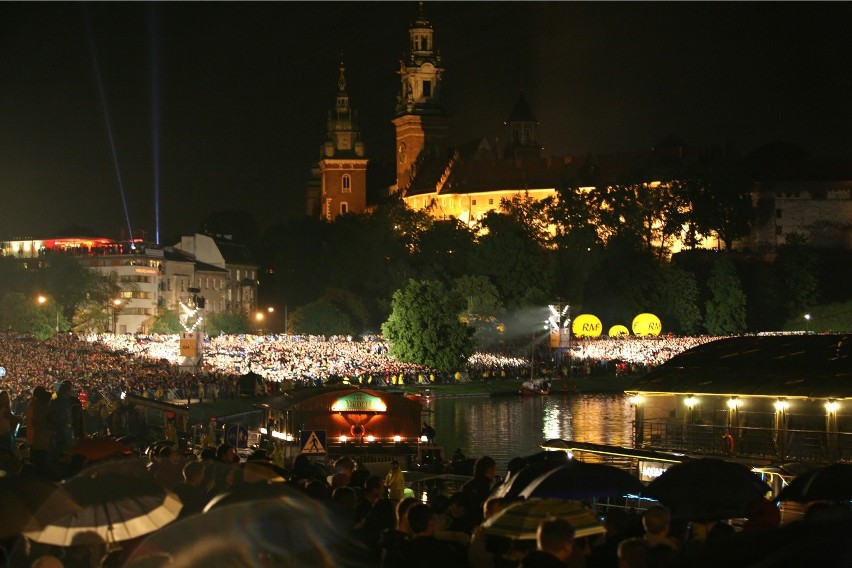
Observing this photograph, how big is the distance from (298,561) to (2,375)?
3427 centimetres

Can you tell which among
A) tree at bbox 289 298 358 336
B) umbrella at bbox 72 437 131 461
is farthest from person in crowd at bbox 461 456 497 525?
tree at bbox 289 298 358 336

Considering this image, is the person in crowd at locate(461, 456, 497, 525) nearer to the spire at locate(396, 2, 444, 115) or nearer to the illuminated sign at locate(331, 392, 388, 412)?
the illuminated sign at locate(331, 392, 388, 412)

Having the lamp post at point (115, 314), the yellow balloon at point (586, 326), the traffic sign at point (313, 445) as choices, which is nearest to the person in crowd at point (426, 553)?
the traffic sign at point (313, 445)

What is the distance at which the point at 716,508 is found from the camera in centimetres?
1587

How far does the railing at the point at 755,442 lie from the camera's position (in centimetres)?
2870

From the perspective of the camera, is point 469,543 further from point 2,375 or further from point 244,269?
point 244,269

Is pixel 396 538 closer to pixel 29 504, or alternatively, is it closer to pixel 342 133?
pixel 29 504

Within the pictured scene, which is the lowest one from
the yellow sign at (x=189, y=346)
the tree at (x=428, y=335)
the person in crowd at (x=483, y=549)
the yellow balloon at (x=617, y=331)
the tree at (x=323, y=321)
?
the person in crowd at (x=483, y=549)

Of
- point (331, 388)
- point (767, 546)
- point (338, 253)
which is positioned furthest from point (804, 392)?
point (338, 253)

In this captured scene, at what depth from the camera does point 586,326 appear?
99875 mm

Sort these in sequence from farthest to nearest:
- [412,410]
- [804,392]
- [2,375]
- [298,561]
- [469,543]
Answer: [2,375]
[412,410]
[804,392]
[469,543]
[298,561]

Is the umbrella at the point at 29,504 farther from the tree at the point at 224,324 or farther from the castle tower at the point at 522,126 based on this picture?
the castle tower at the point at 522,126

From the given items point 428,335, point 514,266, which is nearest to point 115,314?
point 514,266

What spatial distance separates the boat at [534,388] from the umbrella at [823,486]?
60.7 metres
